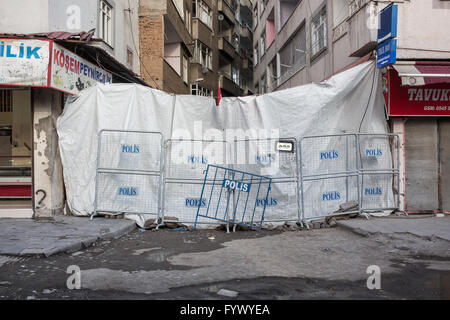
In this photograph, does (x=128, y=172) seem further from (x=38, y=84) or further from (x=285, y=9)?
(x=285, y=9)

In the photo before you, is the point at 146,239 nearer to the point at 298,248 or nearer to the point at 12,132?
the point at 298,248

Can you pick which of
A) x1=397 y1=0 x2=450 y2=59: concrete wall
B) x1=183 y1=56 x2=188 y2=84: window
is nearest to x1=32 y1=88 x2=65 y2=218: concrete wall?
x1=397 y1=0 x2=450 y2=59: concrete wall

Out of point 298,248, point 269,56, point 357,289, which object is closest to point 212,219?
point 298,248

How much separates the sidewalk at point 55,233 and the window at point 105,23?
6516 millimetres

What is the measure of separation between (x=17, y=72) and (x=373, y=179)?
27.9ft

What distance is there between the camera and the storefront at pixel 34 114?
8.19 metres

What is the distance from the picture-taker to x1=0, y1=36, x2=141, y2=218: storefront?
8188mm

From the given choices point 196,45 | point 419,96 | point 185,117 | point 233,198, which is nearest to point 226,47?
point 196,45

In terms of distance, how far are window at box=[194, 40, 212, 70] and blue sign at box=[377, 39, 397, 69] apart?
17.7m

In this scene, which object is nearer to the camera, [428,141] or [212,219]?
[212,219]

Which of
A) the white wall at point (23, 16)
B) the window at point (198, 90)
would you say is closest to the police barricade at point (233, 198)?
the white wall at point (23, 16)

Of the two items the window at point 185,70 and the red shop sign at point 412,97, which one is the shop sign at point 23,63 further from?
the window at point 185,70

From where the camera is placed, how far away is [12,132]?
1006cm

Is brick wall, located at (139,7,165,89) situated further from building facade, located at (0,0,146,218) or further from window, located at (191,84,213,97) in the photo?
window, located at (191,84,213,97)
